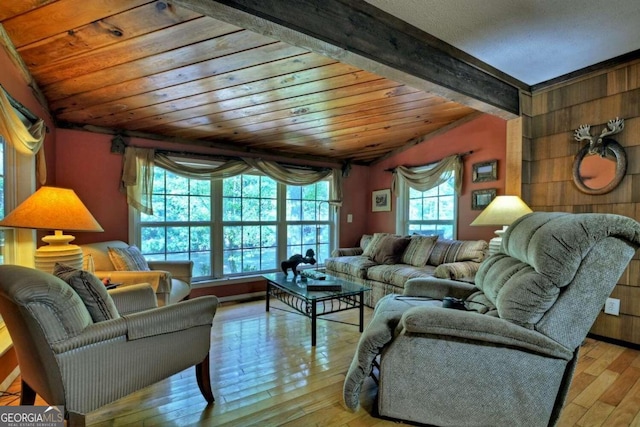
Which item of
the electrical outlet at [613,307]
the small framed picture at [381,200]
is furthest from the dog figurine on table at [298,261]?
the electrical outlet at [613,307]

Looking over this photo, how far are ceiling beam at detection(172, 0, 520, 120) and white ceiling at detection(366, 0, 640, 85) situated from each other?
3.3 inches

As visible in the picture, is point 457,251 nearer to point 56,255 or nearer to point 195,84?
point 195,84

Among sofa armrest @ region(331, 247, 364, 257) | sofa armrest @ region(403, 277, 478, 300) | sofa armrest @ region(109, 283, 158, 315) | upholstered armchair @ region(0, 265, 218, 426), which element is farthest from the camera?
sofa armrest @ region(331, 247, 364, 257)

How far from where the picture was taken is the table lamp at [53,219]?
1.81 meters

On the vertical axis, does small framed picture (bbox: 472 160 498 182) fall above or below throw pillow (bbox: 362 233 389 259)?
above

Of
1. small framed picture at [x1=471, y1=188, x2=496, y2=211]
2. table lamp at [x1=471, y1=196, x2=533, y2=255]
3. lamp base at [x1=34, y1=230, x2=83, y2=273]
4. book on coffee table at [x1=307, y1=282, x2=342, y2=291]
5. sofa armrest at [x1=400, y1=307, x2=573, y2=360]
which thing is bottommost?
book on coffee table at [x1=307, y1=282, x2=342, y2=291]

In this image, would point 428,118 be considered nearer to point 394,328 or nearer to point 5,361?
point 394,328

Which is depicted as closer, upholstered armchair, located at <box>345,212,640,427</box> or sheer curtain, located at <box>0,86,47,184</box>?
upholstered armchair, located at <box>345,212,640,427</box>

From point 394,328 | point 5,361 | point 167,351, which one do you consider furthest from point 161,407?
point 394,328

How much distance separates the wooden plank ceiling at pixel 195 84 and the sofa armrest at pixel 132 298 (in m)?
1.48

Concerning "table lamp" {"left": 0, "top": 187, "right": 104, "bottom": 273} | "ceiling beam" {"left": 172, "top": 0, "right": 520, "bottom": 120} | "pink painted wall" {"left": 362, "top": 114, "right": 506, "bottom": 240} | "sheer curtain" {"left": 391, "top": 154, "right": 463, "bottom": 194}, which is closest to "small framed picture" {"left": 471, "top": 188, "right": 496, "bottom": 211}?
"pink painted wall" {"left": 362, "top": 114, "right": 506, "bottom": 240}

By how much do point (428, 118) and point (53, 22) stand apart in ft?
10.8

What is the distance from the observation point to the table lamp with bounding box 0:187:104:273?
5.93 ft

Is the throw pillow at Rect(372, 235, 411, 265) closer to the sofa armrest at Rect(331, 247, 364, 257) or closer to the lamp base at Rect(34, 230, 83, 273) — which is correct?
the sofa armrest at Rect(331, 247, 364, 257)
